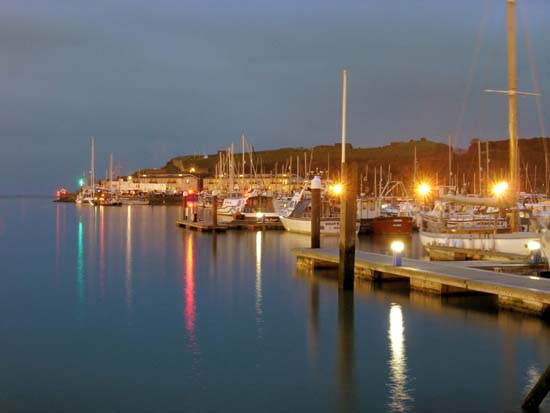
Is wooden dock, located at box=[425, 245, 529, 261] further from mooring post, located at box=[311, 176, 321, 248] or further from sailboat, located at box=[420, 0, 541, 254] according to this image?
mooring post, located at box=[311, 176, 321, 248]

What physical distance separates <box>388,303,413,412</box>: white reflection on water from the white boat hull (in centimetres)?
1031

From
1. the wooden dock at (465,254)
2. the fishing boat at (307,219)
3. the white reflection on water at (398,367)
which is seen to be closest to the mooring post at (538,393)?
the white reflection on water at (398,367)

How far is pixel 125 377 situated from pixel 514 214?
2202 centimetres

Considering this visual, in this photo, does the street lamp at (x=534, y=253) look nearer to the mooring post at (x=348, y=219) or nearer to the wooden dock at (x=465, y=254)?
the wooden dock at (x=465, y=254)

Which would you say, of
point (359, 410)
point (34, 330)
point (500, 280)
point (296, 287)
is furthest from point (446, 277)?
point (34, 330)

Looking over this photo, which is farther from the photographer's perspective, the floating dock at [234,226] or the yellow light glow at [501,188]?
the floating dock at [234,226]

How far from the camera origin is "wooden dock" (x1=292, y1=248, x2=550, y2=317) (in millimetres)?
17734

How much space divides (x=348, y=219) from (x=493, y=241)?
1087 cm

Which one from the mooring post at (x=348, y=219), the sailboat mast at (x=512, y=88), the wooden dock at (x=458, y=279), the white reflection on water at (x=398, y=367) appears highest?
the sailboat mast at (x=512, y=88)

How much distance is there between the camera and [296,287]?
24.9m

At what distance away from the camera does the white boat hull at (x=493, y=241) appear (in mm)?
28000

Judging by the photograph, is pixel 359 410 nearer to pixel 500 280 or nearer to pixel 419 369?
pixel 419 369

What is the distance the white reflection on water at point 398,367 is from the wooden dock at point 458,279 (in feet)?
6.44

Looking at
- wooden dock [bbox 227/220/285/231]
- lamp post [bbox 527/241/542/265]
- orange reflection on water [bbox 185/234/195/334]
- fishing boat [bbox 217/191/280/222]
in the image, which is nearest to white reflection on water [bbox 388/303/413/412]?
orange reflection on water [bbox 185/234/195/334]
